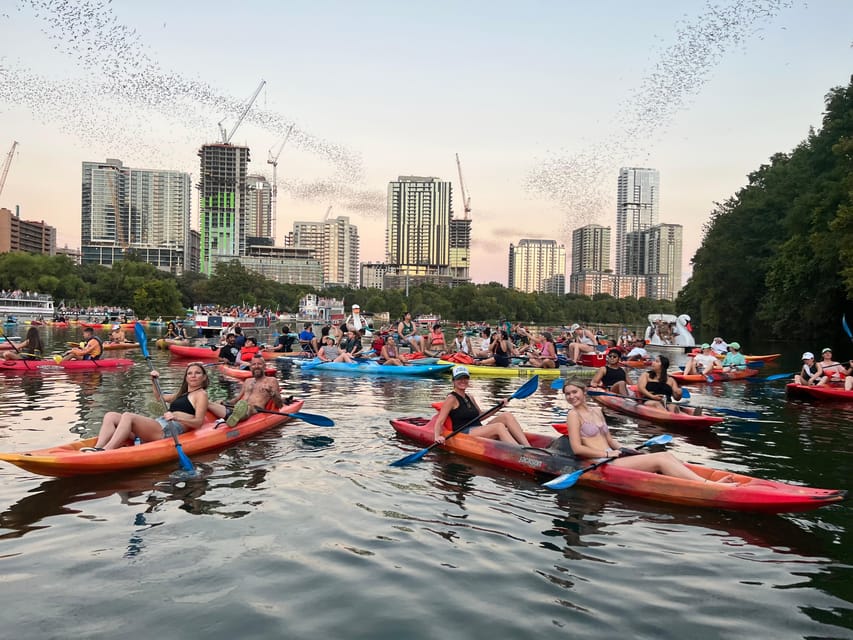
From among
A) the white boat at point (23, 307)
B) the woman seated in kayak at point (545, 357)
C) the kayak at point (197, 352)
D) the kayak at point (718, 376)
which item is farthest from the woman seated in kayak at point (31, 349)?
the white boat at point (23, 307)

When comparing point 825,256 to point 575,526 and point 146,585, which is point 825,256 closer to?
point 575,526

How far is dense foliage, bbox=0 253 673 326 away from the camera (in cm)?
8719

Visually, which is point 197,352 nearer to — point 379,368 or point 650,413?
point 379,368

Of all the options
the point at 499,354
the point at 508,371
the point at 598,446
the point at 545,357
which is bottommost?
the point at 508,371

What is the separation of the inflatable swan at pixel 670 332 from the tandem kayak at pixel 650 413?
95.7 ft

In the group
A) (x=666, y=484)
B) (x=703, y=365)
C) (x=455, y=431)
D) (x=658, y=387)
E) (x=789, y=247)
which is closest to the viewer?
(x=666, y=484)

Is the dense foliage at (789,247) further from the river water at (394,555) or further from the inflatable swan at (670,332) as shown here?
the river water at (394,555)

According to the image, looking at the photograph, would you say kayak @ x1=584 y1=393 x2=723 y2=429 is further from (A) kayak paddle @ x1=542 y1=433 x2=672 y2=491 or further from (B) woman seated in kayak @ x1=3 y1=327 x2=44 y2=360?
(B) woman seated in kayak @ x1=3 y1=327 x2=44 y2=360

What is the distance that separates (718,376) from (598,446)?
49.3 feet

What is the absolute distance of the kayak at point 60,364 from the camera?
752 inches

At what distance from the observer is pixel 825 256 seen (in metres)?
31.9

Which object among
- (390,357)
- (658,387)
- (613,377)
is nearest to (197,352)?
(390,357)

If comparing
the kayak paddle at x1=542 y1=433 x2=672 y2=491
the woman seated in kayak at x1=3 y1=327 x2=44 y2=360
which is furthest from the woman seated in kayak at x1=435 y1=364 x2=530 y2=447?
the woman seated in kayak at x1=3 y1=327 x2=44 y2=360

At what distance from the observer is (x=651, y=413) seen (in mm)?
12352
